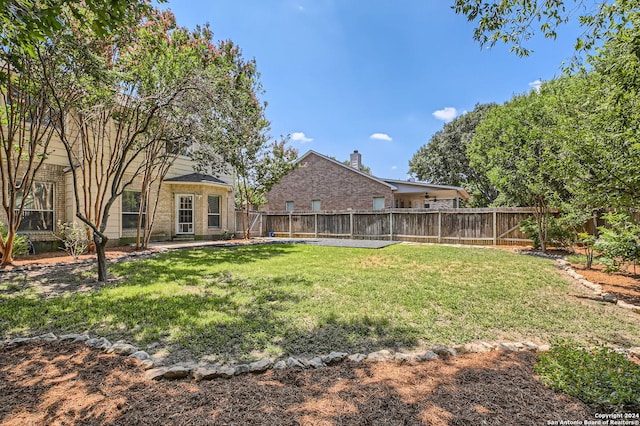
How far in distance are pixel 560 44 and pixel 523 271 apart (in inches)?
204

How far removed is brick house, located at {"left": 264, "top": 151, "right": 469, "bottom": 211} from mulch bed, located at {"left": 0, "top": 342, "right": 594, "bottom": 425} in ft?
55.9

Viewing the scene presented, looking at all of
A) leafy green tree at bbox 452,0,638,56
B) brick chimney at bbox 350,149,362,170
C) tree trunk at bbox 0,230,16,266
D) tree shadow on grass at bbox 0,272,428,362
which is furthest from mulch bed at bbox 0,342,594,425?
brick chimney at bbox 350,149,362,170

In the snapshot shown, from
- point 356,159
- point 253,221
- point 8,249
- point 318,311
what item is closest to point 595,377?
point 318,311

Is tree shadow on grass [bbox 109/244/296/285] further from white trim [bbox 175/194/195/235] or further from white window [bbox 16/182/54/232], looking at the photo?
white window [bbox 16/182/54/232]

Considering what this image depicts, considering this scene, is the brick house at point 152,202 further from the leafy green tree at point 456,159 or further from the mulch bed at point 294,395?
the leafy green tree at point 456,159

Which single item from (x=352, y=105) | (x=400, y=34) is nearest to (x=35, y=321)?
(x=400, y=34)

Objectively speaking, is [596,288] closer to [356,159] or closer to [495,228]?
[495,228]

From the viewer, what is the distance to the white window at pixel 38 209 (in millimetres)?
9820

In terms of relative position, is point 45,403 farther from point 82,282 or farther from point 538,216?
point 538,216

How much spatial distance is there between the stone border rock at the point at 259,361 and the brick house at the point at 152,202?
29.3 feet

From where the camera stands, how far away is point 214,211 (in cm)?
1543

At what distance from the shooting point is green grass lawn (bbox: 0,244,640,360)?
11.7 feet

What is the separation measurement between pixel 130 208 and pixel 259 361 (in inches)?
477

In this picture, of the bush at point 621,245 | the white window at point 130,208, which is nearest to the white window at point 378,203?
the white window at point 130,208
